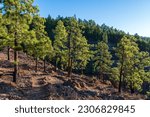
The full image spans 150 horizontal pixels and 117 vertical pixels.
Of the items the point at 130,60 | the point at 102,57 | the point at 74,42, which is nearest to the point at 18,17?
the point at 130,60

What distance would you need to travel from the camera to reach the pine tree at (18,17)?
38031 mm

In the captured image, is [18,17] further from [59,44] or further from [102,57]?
[102,57]

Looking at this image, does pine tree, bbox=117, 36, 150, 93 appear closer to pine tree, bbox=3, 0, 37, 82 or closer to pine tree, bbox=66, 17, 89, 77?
pine tree, bbox=66, 17, 89, 77

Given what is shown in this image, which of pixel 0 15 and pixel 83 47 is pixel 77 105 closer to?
pixel 0 15

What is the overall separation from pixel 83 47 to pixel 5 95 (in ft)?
102

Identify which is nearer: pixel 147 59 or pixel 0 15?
pixel 0 15

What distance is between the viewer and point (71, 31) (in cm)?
6009

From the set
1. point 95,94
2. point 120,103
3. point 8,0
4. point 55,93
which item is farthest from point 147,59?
point 120,103

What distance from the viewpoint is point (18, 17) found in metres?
38.6

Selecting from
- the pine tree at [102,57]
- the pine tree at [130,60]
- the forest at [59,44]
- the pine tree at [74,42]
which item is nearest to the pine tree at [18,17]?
the forest at [59,44]

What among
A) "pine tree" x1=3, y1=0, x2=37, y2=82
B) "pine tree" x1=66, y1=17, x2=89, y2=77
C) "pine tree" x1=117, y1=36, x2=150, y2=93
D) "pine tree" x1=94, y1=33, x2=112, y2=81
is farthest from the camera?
"pine tree" x1=94, y1=33, x2=112, y2=81

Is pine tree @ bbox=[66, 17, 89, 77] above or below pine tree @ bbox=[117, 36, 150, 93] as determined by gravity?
above

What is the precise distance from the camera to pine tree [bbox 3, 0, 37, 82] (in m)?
38.0

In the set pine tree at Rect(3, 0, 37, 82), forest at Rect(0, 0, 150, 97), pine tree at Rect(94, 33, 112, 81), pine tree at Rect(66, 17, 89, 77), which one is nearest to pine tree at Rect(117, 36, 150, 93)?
forest at Rect(0, 0, 150, 97)
